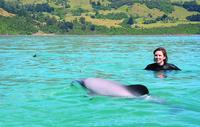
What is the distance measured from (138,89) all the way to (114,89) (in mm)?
932

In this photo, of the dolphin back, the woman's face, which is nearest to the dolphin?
the dolphin back

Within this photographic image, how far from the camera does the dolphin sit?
11430mm

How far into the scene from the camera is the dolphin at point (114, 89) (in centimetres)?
1143

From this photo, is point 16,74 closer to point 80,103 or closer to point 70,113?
point 80,103

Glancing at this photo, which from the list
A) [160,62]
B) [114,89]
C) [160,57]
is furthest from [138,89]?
[160,62]

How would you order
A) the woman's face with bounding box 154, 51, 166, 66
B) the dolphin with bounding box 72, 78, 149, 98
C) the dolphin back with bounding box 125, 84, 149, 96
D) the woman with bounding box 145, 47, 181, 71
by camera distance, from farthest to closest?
the woman with bounding box 145, 47, 181, 71, the woman's face with bounding box 154, 51, 166, 66, the dolphin with bounding box 72, 78, 149, 98, the dolphin back with bounding box 125, 84, 149, 96

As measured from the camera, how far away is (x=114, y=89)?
12094mm

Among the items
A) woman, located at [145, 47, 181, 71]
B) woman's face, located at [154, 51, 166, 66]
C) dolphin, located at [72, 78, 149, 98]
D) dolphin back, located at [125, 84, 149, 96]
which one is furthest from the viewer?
woman, located at [145, 47, 181, 71]

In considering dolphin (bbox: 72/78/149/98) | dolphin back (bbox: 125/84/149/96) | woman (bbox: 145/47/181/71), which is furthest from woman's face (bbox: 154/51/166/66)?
dolphin back (bbox: 125/84/149/96)

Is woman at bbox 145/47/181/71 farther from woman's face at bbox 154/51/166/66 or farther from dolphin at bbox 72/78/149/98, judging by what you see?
dolphin at bbox 72/78/149/98

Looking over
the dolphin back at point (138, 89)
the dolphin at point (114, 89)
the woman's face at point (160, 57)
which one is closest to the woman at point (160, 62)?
the woman's face at point (160, 57)

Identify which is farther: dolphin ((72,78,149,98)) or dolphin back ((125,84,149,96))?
dolphin ((72,78,149,98))

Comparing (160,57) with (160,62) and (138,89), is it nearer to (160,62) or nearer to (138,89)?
(160,62)

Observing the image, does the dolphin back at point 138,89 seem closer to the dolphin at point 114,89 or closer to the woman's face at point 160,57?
the dolphin at point 114,89
